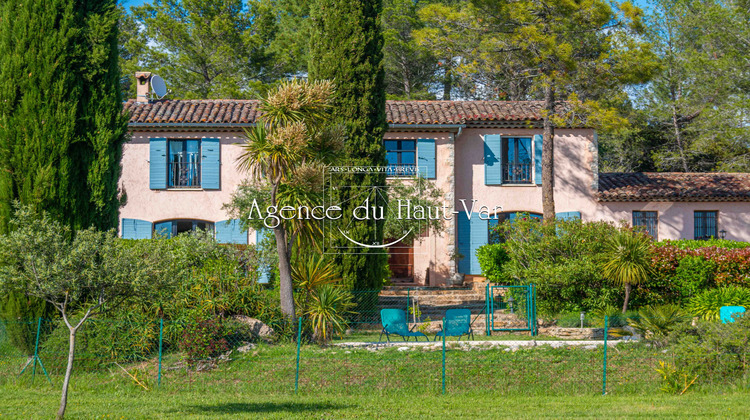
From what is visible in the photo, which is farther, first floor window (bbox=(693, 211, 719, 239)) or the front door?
first floor window (bbox=(693, 211, 719, 239))

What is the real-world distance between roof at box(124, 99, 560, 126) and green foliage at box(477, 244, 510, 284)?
4368 millimetres

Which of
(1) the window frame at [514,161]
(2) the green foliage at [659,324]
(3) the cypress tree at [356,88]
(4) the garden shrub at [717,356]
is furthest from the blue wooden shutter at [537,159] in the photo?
(4) the garden shrub at [717,356]

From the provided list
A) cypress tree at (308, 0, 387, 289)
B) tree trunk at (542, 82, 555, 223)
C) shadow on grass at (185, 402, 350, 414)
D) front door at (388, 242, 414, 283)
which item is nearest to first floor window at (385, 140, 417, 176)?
front door at (388, 242, 414, 283)

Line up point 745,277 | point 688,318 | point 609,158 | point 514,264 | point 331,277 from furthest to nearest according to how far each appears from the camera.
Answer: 1. point 609,158
2. point 514,264
3. point 745,277
4. point 331,277
5. point 688,318

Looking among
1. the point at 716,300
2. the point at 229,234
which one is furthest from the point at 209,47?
the point at 716,300

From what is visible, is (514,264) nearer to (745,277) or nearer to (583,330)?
(583,330)

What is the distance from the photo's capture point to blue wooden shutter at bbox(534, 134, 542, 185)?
23.5m

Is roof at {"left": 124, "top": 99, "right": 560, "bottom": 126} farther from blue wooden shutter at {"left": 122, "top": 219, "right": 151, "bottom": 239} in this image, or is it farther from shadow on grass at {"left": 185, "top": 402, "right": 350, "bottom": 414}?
shadow on grass at {"left": 185, "top": 402, "right": 350, "bottom": 414}

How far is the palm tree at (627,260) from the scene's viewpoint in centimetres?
1572

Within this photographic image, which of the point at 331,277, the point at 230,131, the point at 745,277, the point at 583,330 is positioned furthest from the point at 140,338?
the point at 745,277

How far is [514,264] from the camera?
17953 mm

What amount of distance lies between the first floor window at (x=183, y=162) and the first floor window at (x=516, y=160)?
10.2 metres

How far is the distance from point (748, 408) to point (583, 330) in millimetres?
5124

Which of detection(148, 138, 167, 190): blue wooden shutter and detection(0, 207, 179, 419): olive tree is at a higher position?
detection(148, 138, 167, 190): blue wooden shutter
